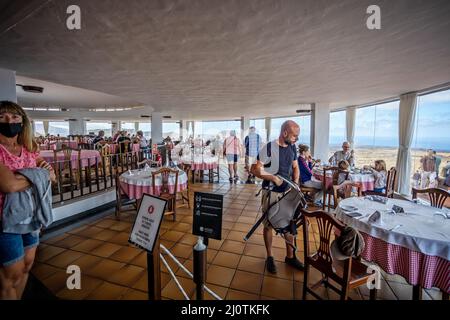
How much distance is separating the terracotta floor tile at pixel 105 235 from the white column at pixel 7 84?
8.33 feet

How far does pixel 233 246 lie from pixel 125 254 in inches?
55.0

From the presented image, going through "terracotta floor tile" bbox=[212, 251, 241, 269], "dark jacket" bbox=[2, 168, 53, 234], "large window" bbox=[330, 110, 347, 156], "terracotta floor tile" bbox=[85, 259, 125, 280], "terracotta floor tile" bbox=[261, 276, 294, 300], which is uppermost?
"large window" bbox=[330, 110, 347, 156]

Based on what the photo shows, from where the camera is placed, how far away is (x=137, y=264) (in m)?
2.42

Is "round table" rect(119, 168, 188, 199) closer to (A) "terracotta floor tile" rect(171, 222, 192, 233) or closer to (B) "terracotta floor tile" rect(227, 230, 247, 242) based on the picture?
(A) "terracotta floor tile" rect(171, 222, 192, 233)

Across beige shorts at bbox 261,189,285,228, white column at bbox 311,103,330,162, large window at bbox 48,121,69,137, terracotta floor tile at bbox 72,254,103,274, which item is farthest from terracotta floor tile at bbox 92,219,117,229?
large window at bbox 48,121,69,137

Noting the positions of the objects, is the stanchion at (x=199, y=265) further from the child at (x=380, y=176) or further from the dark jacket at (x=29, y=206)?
the child at (x=380, y=176)

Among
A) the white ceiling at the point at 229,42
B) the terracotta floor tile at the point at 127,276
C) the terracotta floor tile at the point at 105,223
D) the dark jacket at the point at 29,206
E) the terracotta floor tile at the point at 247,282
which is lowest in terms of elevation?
the terracotta floor tile at the point at 247,282

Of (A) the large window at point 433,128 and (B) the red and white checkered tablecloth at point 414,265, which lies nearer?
(B) the red and white checkered tablecloth at point 414,265

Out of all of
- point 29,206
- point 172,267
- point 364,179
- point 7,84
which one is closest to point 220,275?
point 172,267

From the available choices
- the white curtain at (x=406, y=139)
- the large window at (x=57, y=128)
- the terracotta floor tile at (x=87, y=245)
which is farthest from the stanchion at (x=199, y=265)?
the large window at (x=57, y=128)

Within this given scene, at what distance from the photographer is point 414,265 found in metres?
1.62

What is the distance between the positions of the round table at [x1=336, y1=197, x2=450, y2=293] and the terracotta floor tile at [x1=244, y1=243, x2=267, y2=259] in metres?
1.12

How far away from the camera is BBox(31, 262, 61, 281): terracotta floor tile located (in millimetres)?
2219

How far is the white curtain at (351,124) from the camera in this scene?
8.05 metres
